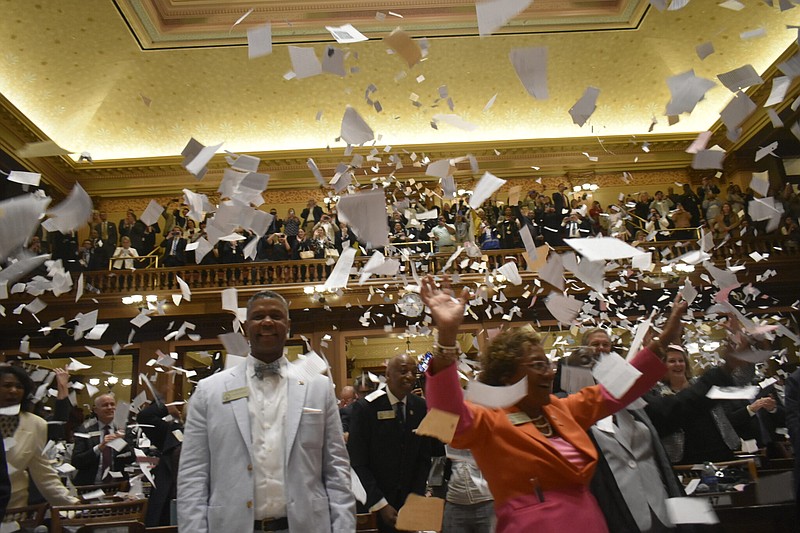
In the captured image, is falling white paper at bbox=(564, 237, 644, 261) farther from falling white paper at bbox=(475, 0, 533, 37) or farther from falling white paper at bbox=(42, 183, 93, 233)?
falling white paper at bbox=(42, 183, 93, 233)

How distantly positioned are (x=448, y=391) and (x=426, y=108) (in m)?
11.4

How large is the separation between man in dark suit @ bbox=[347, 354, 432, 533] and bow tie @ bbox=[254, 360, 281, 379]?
118 cm

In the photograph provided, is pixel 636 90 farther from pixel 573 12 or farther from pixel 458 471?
pixel 458 471

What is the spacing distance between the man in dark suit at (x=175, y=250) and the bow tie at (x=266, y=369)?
9.84 meters

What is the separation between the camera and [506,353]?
71.5 inches

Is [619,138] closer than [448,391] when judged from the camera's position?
No

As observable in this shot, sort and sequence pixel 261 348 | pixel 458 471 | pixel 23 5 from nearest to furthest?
1. pixel 261 348
2. pixel 458 471
3. pixel 23 5

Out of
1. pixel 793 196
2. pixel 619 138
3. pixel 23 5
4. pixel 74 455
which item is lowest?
pixel 74 455

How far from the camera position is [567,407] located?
1.82 meters

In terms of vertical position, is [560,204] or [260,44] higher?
[560,204]

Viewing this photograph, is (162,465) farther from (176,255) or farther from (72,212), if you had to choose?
(176,255)

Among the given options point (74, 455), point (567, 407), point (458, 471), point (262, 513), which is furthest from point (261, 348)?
point (74, 455)

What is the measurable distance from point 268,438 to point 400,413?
1321 millimetres

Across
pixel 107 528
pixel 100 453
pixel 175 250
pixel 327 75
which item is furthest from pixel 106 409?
pixel 327 75
